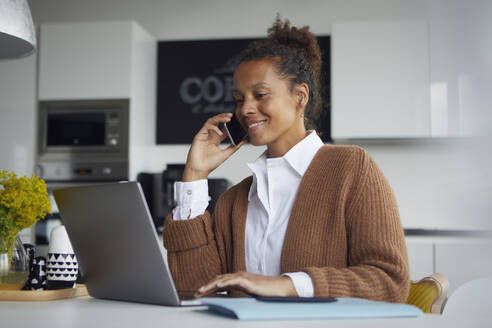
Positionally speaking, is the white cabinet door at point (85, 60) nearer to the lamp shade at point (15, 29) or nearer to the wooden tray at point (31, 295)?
the lamp shade at point (15, 29)

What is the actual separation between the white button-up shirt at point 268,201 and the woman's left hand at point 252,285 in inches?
14.7

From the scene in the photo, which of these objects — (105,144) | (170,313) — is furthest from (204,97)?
(170,313)

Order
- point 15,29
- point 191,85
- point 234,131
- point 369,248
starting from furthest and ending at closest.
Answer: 1. point 191,85
2. point 234,131
3. point 15,29
4. point 369,248

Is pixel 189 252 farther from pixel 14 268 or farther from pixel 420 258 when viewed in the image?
pixel 420 258

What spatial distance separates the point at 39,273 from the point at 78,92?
2.57m

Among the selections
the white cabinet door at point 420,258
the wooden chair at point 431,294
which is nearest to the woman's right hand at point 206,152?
the wooden chair at point 431,294

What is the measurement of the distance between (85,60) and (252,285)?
10.2 feet

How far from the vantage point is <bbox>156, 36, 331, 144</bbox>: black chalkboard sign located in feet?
13.8

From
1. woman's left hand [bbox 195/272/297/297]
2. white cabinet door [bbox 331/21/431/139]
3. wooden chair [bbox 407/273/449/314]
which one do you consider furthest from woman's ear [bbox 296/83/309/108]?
white cabinet door [bbox 331/21/431/139]

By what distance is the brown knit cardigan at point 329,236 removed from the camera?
4.03ft

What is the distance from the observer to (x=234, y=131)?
1.82 metres

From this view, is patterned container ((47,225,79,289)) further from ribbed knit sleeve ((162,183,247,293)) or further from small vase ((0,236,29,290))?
ribbed knit sleeve ((162,183,247,293))

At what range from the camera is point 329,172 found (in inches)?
59.5

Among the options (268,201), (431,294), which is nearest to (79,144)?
(268,201)
